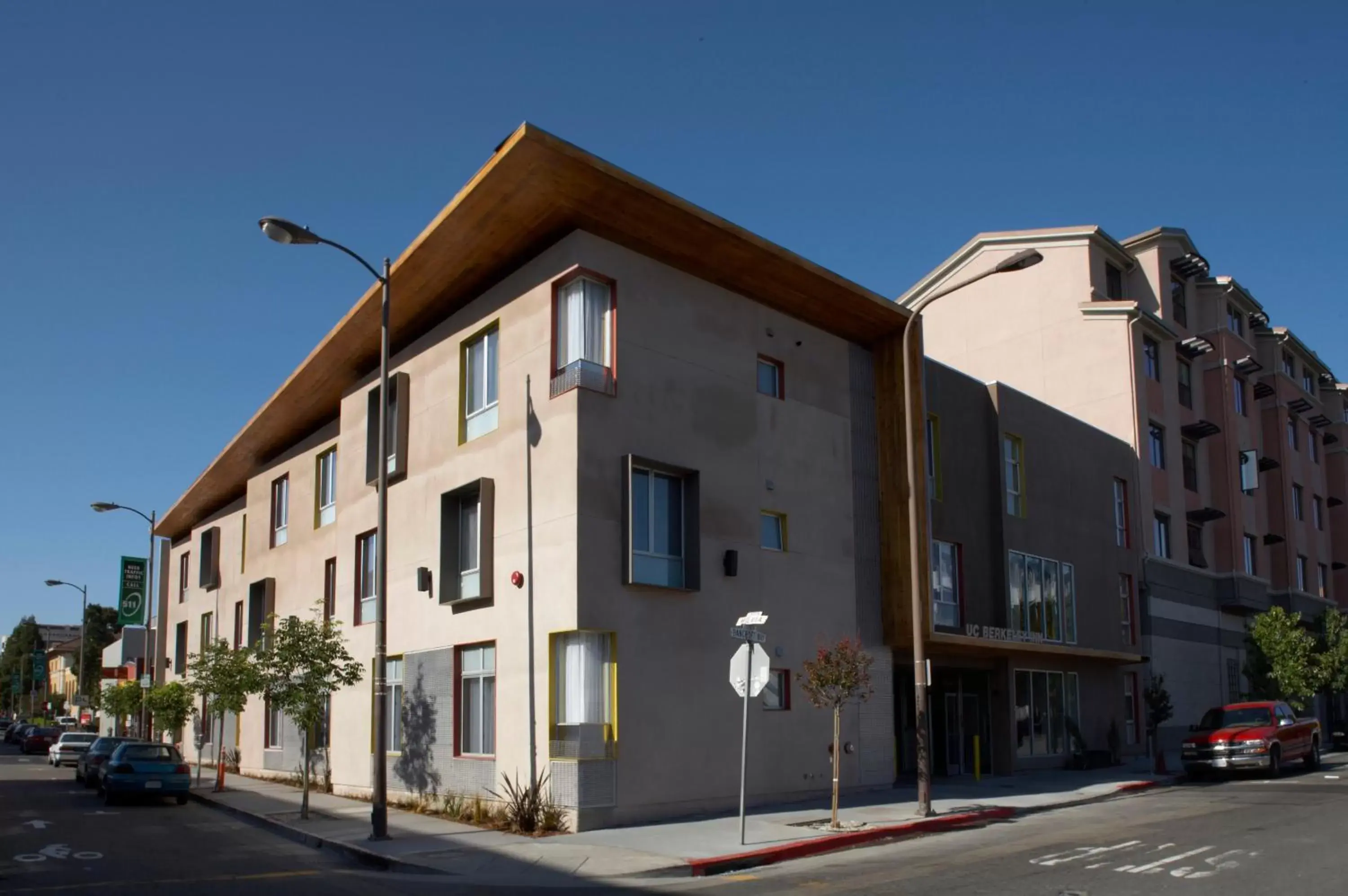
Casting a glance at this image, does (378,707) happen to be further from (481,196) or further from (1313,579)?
(1313,579)

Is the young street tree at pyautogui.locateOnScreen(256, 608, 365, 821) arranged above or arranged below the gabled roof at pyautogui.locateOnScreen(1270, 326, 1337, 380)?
below

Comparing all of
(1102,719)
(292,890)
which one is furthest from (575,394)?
(1102,719)

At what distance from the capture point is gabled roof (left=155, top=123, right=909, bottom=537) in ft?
62.2

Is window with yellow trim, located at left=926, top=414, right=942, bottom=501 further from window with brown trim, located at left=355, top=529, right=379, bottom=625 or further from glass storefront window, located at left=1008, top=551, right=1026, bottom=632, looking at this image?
window with brown trim, located at left=355, top=529, right=379, bottom=625

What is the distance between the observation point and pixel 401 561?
24.6 m

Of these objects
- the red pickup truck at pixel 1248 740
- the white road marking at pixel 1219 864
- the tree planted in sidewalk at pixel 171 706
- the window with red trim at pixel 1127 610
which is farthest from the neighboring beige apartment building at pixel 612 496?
the window with red trim at pixel 1127 610

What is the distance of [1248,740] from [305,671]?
865 inches

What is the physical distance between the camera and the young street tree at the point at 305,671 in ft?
72.2

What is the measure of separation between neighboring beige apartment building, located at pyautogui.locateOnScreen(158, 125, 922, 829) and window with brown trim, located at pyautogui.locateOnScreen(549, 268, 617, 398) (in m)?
0.05

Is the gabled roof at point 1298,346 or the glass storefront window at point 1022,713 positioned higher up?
the gabled roof at point 1298,346

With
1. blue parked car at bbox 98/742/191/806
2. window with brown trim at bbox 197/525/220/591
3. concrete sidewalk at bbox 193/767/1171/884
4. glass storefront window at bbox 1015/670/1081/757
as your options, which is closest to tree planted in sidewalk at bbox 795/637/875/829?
concrete sidewalk at bbox 193/767/1171/884

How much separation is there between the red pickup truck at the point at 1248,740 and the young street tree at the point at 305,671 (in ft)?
66.1

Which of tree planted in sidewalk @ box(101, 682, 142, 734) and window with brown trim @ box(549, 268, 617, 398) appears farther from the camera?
tree planted in sidewalk @ box(101, 682, 142, 734)

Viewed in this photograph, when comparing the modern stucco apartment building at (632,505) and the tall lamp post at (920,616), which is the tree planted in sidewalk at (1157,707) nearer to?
the modern stucco apartment building at (632,505)
